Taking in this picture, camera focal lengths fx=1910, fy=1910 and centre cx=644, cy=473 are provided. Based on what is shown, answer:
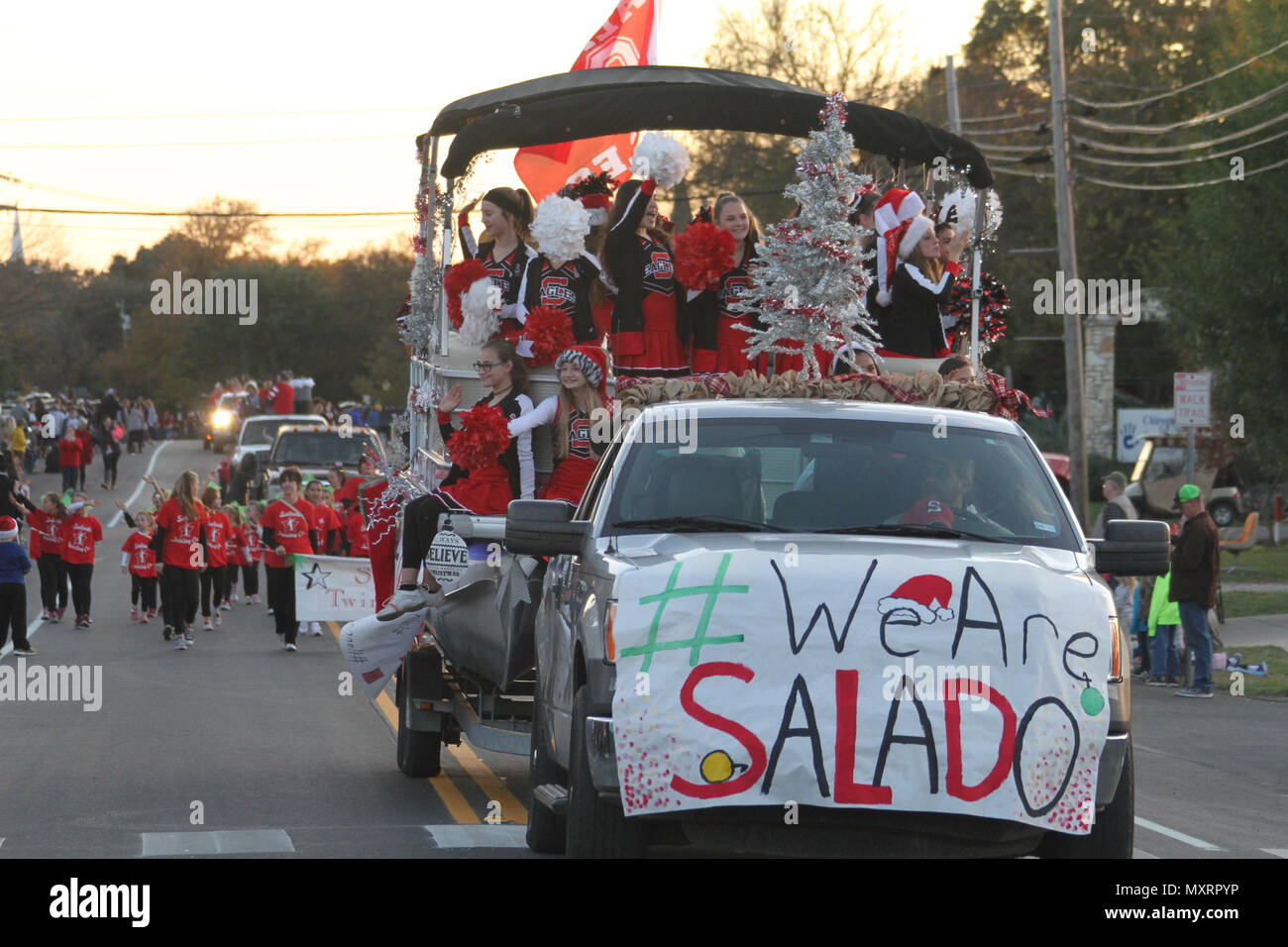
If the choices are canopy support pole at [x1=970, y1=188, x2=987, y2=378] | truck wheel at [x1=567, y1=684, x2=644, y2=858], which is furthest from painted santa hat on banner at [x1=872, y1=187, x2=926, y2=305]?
truck wheel at [x1=567, y1=684, x2=644, y2=858]

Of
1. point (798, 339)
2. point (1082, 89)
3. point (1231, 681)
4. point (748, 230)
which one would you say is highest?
point (1082, 89)

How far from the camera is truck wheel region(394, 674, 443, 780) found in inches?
439

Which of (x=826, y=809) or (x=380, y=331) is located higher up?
(x=380, y=331)

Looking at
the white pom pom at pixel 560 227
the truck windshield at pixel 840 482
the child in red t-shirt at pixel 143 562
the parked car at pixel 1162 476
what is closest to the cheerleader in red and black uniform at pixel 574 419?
the white pom pom at pixel 560 227

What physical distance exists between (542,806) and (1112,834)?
99.0 inches

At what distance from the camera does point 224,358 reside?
88.8m

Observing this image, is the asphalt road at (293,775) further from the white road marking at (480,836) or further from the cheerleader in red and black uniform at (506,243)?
the cheerleader in red and black uniform at (506,243)

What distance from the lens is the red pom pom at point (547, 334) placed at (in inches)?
422

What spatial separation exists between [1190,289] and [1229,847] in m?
24.9

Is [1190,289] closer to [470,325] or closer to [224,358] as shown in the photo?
[470,325]

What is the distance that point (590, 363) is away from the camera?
10.3m

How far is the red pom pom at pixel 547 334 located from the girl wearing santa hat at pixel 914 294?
2.04 metres

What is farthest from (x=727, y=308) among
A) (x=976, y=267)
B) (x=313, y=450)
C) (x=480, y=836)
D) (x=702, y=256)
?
(x=313, y=450)
